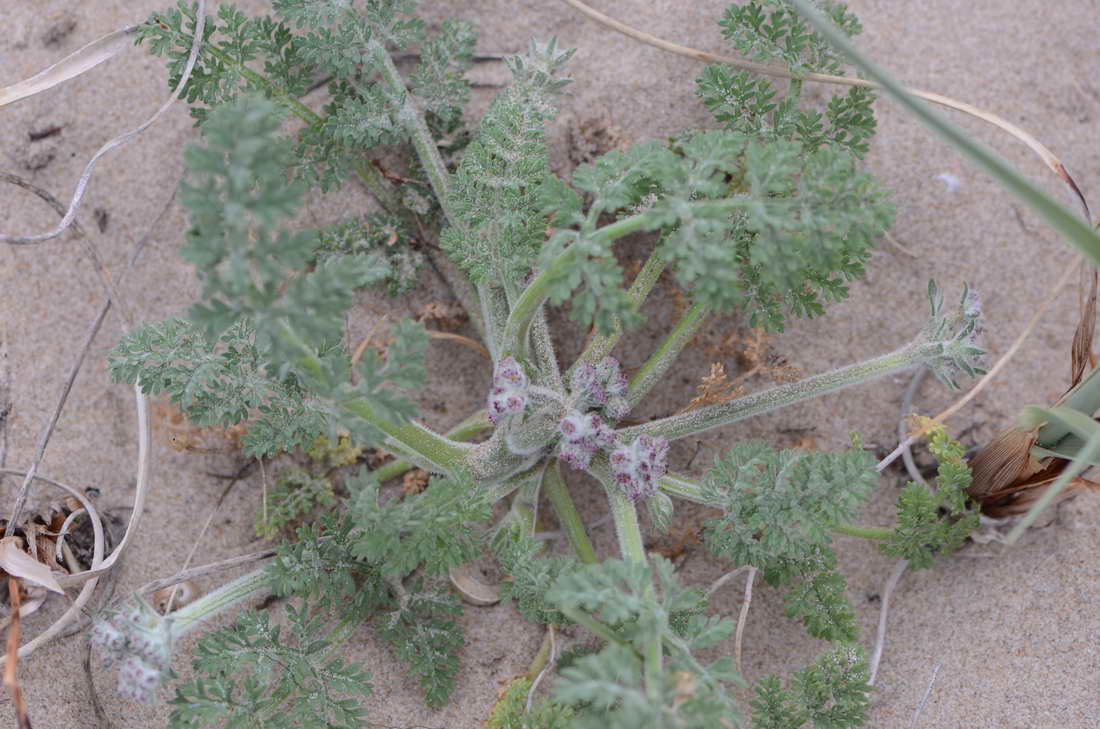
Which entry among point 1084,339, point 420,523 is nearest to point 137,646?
point 420,523

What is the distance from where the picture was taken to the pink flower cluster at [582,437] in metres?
2.70

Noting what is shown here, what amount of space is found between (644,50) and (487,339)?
1.32 metres

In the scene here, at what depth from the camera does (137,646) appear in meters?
2.32

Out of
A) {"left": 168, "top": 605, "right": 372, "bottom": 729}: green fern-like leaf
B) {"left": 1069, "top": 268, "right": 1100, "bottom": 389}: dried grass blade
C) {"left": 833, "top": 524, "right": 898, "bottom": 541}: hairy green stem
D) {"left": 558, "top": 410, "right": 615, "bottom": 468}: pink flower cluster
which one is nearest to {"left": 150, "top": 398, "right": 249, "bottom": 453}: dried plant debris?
{"left": 168, "top": 605, "right": 372, "bottom": 729}: green fern-like leaf

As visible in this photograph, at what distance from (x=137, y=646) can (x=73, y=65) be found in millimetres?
2021

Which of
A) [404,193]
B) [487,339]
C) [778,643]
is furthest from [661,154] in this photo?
[778,643]

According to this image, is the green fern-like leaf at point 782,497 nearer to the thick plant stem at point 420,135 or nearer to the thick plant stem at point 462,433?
the thick plant stem at point 462,433

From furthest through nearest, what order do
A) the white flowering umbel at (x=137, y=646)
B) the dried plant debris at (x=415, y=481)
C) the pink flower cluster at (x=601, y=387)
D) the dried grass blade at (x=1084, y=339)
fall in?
the dried plant debris at (x=415, y=481) → the dried grass blade at (x=1084, y=339) → the pink flower cluster at (x=601, y=387) → the white flowering umbel at (x=137, y=646)

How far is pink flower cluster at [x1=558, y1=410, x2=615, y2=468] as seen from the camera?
8.85ft

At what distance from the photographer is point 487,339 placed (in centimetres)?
317

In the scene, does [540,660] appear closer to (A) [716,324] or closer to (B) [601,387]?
(B) [601,387]

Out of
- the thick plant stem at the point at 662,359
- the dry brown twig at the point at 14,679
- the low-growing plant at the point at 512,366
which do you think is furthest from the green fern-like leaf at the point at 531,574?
the dry brown twig at the point at 14,679

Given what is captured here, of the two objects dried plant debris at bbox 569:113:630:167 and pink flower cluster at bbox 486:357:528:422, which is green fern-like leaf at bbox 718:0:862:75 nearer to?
dried plant debris at bbox 569:113:630:167

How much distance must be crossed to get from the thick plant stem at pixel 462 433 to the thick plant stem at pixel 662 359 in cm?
50
